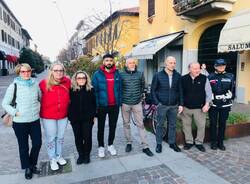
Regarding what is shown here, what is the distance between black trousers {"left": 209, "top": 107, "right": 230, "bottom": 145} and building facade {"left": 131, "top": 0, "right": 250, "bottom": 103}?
183 inches

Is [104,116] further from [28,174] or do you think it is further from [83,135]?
[28,174]

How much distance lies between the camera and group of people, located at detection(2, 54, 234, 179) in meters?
4.00

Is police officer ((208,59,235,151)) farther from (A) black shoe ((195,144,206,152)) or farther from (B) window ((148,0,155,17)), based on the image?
(B) window ((148,0,155,17))

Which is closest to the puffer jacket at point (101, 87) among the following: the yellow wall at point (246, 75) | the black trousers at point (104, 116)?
the black trousers at point (104, 116)

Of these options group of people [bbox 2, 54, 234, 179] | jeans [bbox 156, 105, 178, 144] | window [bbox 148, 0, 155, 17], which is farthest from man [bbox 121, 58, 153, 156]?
window [bbox 148, 0, 155, 17]

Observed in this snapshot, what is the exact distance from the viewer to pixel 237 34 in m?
9.32

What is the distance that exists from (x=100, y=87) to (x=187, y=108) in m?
1.85

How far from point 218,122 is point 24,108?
3835 millimetres

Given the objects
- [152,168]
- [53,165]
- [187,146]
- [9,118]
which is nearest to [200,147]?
[187,146]

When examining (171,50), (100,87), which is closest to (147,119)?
(100,87)

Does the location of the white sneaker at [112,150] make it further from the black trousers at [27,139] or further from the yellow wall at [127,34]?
the yellow wall at [127,34]

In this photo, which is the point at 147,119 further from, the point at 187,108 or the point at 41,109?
the point at 41,109

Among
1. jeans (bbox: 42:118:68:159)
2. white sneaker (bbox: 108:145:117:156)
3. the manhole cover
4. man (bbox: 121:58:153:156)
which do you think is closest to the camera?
jeans (bbox: 42:118:68:159)

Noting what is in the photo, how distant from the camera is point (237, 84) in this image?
10625 millimetres
